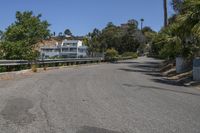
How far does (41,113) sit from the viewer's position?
10.6 meters

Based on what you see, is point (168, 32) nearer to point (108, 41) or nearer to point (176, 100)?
point (176, 100)

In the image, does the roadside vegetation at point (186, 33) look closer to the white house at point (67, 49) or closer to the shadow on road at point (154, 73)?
the shadow on road at point (154, 73)

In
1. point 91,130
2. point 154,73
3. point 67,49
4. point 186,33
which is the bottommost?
point 154,73

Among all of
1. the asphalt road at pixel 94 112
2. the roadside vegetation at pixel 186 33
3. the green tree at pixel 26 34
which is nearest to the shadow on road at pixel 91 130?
the asphalt road at pixel 94 112

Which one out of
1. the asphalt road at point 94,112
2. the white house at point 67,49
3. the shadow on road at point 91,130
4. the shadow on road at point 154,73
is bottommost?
the shadow on road at point 154,73

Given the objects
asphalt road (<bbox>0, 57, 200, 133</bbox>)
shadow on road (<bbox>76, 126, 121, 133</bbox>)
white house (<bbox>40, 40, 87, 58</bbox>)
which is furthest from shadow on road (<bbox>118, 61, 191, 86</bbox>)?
white house (<bbox>40, 40, 87, 58</bbox>)

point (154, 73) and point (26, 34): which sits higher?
point (26, 34)

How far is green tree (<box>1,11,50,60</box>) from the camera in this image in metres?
34.0

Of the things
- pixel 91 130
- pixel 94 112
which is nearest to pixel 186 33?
pixel 94 112

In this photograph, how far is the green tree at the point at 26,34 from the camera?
3405 cm

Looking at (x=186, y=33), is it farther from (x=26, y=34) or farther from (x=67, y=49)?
(x=67, y=49)

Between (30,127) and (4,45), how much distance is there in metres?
24.7

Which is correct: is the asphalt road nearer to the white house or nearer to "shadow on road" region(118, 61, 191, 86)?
"shadow on road" region(118, 61, 191, 86)

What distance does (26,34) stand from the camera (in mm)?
42500
